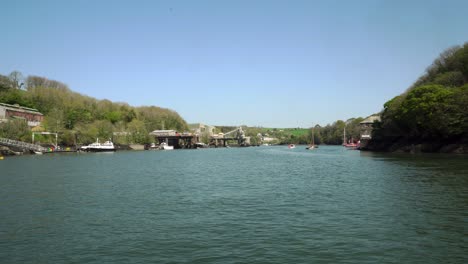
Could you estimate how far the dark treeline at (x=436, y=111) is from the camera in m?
85.9

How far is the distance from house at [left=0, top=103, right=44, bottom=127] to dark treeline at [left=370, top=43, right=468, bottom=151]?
389ft

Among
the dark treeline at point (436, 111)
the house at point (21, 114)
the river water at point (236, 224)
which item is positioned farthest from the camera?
the house at point (21, 114)

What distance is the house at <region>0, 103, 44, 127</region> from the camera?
131875 millimetres

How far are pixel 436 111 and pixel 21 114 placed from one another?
135402 mm

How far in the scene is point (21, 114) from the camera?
142375 millimetres

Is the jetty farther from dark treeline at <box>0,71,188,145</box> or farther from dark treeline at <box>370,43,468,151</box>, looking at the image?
dark treeline at <box>370,43,468,151</box>

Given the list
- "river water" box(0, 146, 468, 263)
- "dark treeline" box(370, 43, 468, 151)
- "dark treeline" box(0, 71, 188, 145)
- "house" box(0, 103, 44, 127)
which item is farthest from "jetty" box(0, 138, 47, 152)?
"dark treeline" box(370, 43, 468, 151)

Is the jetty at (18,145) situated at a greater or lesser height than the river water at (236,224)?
greater

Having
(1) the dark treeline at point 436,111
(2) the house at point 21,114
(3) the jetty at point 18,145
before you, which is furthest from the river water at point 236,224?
(2) the house at point 21,114

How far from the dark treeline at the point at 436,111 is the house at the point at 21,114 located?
389 ft

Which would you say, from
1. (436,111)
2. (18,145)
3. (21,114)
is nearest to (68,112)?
(21,114)

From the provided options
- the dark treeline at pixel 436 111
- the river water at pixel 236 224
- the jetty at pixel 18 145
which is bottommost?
the river water at pixel 236 224

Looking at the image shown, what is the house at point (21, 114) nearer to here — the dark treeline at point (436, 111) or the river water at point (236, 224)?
the river water at point (236, 224)

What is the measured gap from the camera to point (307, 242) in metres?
16.8
